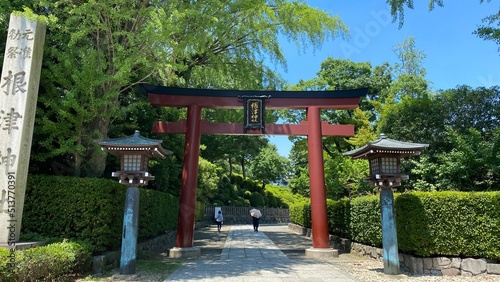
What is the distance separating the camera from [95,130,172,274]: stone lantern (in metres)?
8.03

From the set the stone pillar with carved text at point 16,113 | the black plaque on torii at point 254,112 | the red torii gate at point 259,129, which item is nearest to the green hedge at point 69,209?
the stone pillar with carved text at point 16,113

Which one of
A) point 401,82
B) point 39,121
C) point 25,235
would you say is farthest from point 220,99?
point 401,82

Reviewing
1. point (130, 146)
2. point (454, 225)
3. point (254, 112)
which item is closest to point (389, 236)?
point (454, 225)

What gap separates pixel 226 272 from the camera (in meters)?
8.16

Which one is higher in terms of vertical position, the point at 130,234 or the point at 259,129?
the point at 259,129

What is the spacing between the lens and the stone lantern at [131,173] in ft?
26.3

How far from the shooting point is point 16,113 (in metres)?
7.59

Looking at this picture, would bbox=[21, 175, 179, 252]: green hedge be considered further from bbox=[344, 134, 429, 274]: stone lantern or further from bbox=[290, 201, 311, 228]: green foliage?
bbox=[290, 201, 311, 228]: green foliage

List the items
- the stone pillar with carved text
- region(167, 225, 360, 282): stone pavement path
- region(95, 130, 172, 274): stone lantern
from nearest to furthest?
the stone pillar with carved text
region(167, 225, 360, 282): stone pavement path
region(95, 130, 172, 274): stone lantern

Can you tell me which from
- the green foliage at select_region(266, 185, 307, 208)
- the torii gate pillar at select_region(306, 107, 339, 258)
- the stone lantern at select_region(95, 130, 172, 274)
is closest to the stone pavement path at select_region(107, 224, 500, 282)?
the torii gate pillar at select_region(306, 107, 339, 258)

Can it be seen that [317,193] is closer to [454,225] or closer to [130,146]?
[454,225]

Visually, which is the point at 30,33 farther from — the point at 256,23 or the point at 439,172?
the point at 439,172

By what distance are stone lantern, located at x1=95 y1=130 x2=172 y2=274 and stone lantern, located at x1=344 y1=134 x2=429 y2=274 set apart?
5.42 metres

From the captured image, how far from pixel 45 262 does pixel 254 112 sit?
7633mm
